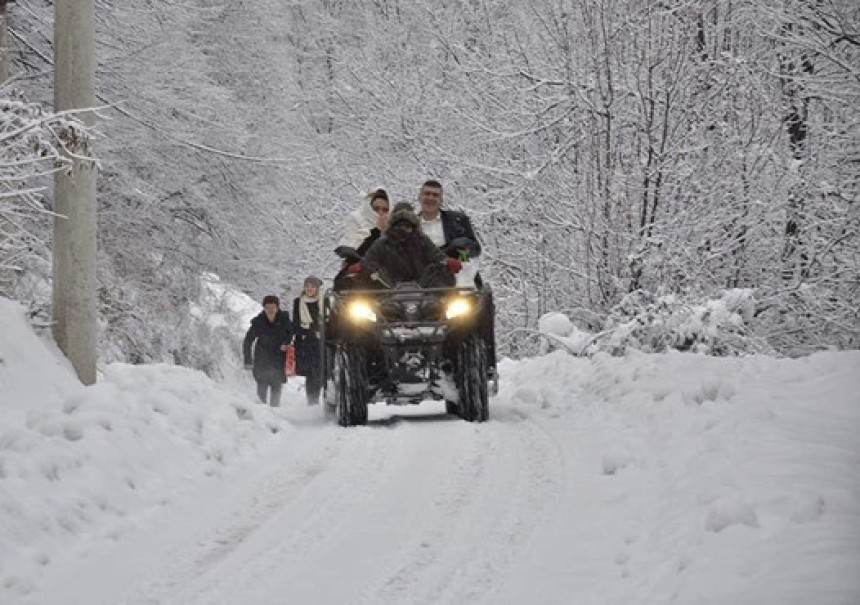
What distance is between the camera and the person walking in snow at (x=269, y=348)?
14688 millimetres

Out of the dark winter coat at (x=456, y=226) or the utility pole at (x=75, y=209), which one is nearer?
the utility pole at (x=75, y=209)

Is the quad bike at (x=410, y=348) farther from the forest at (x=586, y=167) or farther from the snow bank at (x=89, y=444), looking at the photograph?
the forest at (x=586, y=167)

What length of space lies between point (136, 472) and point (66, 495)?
0.91 meters

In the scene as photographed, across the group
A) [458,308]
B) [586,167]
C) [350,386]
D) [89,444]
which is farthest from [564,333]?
[89,444]

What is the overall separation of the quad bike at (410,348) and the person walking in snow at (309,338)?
14.0 feet

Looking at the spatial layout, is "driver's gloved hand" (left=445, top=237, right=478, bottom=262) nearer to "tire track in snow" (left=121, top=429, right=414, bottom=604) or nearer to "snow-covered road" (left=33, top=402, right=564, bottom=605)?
"snow-covered road" (left=33, top=402, right=564, bottom=605)

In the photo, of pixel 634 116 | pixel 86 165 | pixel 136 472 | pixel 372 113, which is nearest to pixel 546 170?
pixel 634 116

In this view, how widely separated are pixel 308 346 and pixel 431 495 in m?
8.46

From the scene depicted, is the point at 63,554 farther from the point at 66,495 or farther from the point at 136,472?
the point at 136,472

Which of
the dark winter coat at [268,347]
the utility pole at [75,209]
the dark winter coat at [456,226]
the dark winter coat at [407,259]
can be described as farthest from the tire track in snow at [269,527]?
the dark winter coat at [268,347]

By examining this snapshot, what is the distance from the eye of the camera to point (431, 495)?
701 cm

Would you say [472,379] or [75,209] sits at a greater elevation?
[75,209]

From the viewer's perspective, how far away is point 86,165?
28.4 feet

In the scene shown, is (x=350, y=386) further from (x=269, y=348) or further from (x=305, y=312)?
(x=305, y=312)
